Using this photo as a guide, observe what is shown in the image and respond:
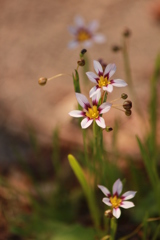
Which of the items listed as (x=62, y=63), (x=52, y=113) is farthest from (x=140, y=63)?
(x=52, y=113)

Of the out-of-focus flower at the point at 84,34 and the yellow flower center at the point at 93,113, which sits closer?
the yellow flower center at the point at 93,113

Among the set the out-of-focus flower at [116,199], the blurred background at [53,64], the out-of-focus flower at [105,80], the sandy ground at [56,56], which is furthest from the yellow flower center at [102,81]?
the sandy ground at [56,56]

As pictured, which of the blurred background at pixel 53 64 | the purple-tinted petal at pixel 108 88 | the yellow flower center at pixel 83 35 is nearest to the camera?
the purple-tinted petal at pixel 108 88

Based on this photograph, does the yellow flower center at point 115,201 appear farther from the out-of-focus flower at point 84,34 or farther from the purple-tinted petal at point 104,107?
the out-of-focus flower at point 84,34

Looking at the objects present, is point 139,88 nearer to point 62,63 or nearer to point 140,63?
point 140,63

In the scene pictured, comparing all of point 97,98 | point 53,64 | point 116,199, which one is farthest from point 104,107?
point 53,64

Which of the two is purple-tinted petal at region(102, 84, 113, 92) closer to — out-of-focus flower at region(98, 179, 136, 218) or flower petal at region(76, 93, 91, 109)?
flower petal at region(76, 93, 91, 109)

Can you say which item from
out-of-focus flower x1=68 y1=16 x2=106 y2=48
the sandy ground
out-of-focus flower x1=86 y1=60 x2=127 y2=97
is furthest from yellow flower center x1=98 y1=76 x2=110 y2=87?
the sandy ground

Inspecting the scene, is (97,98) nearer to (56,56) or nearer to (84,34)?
(84,34)
